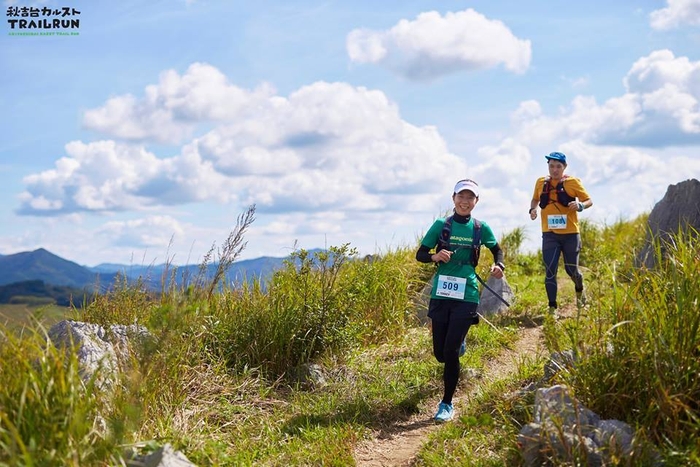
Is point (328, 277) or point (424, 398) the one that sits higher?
point (328, 277)

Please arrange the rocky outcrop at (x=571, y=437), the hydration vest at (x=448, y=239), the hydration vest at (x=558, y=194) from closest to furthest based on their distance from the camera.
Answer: the rocky outcrop at (x=571, y=437) → the hydration vest at (x=448, y=239) → the hydration vest at (x=558, y=194)

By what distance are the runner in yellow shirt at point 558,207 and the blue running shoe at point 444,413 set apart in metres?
3.79

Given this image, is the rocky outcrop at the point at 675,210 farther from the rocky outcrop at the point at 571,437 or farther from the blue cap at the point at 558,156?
the rocky outcrop at the point at 571,437

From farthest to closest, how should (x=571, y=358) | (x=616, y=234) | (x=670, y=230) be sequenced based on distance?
(x=616, y=234) → (x=670, y=230) → (x=571, y=358)

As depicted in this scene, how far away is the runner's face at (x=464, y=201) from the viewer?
650 centimetres

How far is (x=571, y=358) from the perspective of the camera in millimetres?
5457

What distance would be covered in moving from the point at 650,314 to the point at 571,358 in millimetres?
830

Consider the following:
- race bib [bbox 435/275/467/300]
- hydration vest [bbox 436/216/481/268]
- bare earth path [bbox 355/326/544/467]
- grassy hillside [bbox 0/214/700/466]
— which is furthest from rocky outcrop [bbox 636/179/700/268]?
race bib [bbox 435/275/467/300]

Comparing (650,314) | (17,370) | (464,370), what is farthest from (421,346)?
(17,370)

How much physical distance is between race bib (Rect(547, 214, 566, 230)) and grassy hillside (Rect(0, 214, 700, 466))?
1666 mm

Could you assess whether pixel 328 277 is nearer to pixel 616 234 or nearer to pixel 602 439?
pixel 602 439

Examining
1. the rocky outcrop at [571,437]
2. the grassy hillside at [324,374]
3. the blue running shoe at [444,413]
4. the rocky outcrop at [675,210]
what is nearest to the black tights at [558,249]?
the grassy hillside at [324,374]

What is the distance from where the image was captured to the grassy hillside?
164 inches

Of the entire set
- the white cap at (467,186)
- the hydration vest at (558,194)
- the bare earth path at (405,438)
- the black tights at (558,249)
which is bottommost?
the bare earth path at (405,438)
